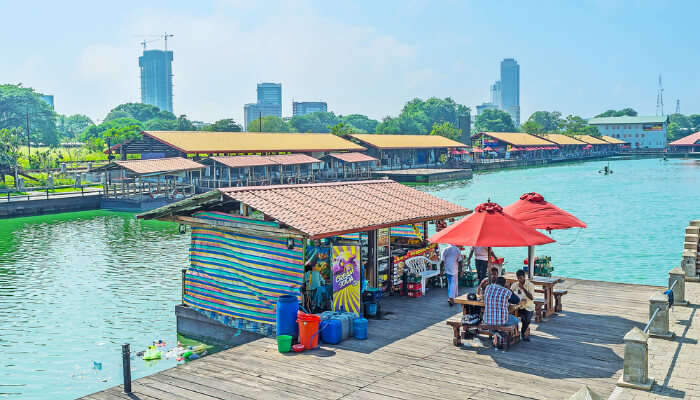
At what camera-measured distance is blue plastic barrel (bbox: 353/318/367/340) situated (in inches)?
476

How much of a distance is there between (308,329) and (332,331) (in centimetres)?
53

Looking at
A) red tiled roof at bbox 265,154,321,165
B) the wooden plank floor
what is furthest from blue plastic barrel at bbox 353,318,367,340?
red tiled roof at bbox 265,154,321,165

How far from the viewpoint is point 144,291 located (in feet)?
72.9

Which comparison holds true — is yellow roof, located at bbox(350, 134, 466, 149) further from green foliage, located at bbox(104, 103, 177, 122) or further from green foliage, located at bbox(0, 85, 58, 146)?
green foliage, located at bbox(104, 103, 177, 122)

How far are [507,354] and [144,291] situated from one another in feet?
49.0

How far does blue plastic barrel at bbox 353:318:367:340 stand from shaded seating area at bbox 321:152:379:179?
58.2m

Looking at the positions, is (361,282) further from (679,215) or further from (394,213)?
(679,215)

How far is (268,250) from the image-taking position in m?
13.1

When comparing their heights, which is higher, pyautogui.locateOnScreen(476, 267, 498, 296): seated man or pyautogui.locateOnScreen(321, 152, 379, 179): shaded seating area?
pyautogui.locateOnScreen(321, 152, 379, 179): shaded seating area

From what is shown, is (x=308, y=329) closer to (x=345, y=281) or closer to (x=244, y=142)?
(x=345, y=281)

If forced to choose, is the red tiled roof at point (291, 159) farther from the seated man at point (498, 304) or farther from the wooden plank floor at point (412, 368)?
the seated man at point (498, 304)

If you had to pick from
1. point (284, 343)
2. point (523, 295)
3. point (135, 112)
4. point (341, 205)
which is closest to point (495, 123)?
point (135, 112)

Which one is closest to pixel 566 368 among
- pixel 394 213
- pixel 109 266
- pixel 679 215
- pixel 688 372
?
pixel 688 372

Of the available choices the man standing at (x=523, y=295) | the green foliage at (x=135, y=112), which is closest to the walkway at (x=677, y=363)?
the man standing at (x=523, y=295)
